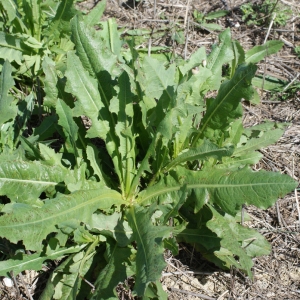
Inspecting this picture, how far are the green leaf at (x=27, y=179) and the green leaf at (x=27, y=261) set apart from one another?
291mm

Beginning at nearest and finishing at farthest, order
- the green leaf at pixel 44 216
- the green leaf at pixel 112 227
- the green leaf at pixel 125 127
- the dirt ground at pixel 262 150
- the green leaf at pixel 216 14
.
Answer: the green leaf at pixel 44 216
the green leaf at pixel 112 227
the green leaf at pixel 125 127
the dirt ground at pixel 262 150
the green leaf at pixel 216 14

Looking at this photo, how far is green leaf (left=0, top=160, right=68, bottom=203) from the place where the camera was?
217 cm

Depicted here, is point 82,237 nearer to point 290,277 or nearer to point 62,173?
point 62,173

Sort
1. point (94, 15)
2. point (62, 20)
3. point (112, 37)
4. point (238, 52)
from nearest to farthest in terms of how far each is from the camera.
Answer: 1. point (238, 52)
2. point (112, 37)
3. point (62, 20)
4. point (94, 15)

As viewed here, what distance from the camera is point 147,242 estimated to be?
189cm

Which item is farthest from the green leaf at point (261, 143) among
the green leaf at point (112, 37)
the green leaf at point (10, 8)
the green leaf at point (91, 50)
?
the green leaf at point (10, 8)

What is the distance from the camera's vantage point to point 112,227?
2.19m

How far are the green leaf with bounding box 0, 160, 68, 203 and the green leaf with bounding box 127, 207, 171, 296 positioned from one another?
0.48 m

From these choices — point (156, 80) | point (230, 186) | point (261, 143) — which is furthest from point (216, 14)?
point (230, 186)

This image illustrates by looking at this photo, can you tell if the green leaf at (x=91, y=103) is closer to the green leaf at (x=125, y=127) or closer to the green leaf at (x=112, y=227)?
the green leaf at (x=125, y=127)

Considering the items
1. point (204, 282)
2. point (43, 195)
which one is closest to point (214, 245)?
point (204, 282)

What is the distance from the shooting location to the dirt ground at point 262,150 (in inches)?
93.9

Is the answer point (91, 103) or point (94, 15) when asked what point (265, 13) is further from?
point (91, 103)

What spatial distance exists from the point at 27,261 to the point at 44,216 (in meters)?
0.39
